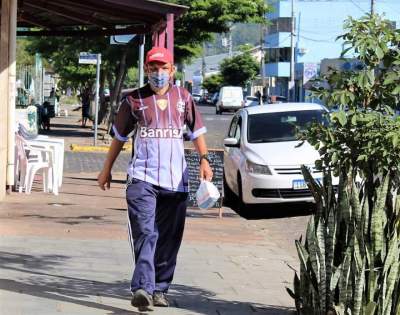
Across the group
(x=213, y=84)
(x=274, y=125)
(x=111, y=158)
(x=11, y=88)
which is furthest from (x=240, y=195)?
(x=213, y=84)

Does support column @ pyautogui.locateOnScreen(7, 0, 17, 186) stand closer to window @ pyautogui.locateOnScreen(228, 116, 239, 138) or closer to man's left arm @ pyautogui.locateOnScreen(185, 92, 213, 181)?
window @ pyautogui.locateOnScreen(228, 116, 239, 138)

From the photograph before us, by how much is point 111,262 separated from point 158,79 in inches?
103

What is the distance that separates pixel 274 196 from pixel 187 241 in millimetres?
3031

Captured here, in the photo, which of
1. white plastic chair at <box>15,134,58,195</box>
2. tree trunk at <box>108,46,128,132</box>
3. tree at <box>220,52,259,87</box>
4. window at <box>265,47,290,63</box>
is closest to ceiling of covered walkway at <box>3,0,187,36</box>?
white plastic chair at <box>15,134,58,195</box>

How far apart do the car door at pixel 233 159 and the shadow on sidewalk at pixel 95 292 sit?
20.3 feet

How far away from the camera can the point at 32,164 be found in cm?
1336

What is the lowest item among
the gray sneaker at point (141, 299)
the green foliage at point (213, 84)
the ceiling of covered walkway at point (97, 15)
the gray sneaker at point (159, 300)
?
the gray sneaker at point (159, 300)

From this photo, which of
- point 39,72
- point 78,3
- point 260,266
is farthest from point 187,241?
point 39,72

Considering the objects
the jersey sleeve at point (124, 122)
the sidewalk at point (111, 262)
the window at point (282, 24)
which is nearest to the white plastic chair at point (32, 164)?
the sidewalk at point (111, 262)

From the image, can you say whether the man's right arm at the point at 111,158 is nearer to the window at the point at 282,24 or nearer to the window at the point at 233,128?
the window at the point at 233,128

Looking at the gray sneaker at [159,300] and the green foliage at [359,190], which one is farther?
the gray sneaker at [159,300]

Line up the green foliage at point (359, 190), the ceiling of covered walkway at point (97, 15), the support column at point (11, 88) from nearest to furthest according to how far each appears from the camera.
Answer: the green foliage at point (359, 190), the ceiling of covered walkway at point (97, 15), the support column at point (11, 88)

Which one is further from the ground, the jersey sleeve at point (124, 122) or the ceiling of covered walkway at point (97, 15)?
the ceiling of covered walkway at point (97, 15)

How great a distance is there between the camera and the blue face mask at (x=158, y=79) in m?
6.02
